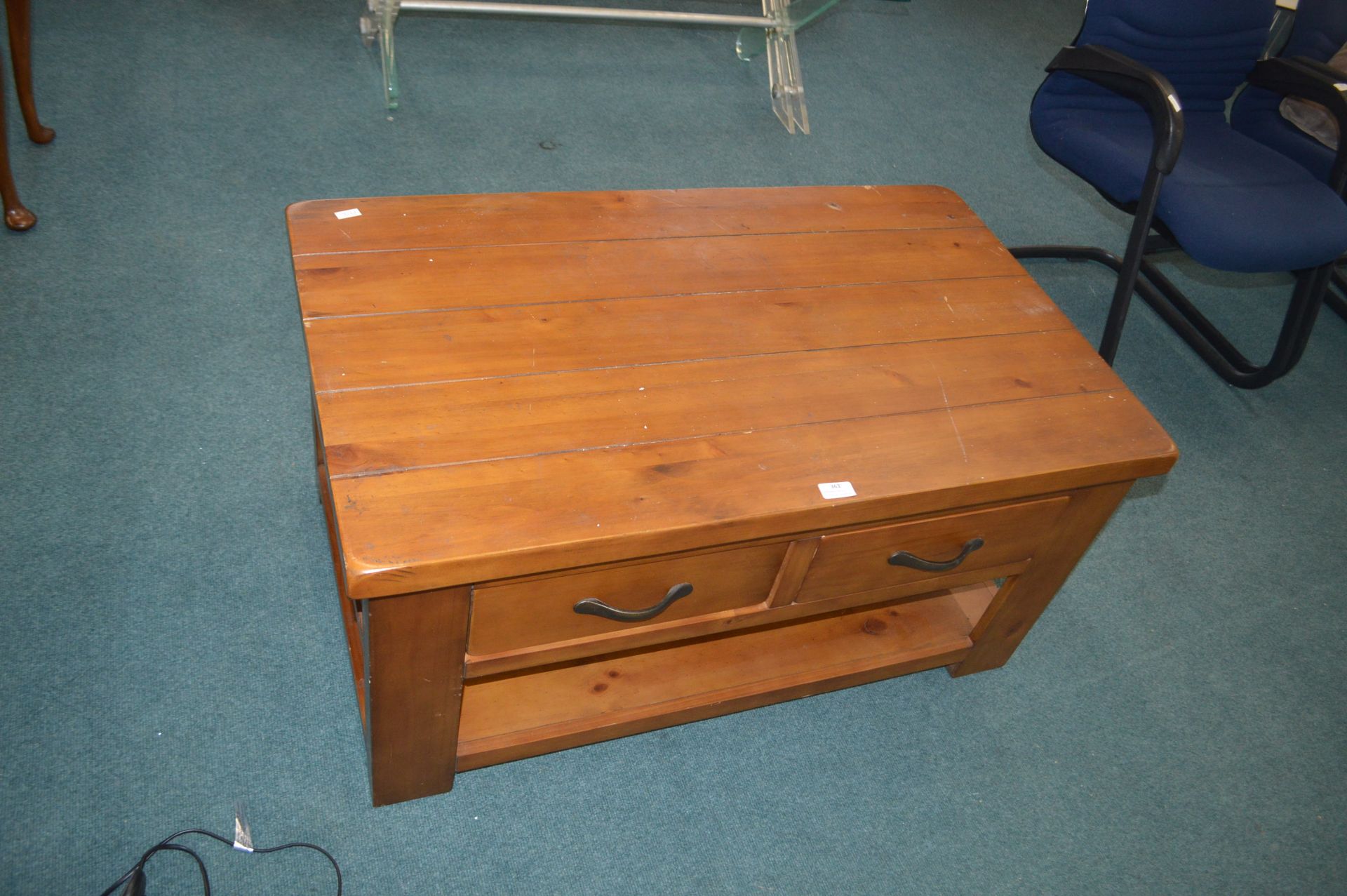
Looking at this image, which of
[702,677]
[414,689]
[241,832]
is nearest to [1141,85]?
[702,677]

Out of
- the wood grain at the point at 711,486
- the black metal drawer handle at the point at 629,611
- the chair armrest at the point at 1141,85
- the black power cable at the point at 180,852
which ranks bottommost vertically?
the black power cable at the point at 180,852

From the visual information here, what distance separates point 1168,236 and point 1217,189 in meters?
0.12

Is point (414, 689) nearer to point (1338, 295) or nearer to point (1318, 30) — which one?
point (1318, 30)

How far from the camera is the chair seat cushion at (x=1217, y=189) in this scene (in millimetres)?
1792

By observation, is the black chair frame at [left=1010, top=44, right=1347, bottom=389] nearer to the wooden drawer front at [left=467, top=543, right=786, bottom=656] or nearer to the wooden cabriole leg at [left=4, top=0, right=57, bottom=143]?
the wooden drawer front at [left=467, top=543, right=786, bottom=656]

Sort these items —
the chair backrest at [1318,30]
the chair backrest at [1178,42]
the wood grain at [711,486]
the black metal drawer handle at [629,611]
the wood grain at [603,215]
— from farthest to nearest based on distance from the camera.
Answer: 1. the chair backrest at [1318,30]
2. the chair backrest at [1178,42]
3. the wood grain at [603,215]
4. the black metal drawer handle at [629,611]
5. the wood grain at [711,486]

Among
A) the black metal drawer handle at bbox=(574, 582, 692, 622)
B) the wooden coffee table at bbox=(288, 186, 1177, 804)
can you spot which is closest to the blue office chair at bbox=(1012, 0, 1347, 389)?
the wooden coffee table at bbox=(288, 186, 1177, 804)

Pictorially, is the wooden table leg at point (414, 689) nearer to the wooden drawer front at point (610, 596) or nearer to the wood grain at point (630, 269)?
the wooden drawer front at point (610, 596)

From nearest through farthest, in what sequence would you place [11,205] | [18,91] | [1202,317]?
[11,205]
[18,91]
[1202,317]

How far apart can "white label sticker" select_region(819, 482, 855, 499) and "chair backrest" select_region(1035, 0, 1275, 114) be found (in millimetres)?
1357

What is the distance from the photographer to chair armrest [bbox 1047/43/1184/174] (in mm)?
1757

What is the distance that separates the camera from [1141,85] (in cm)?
182

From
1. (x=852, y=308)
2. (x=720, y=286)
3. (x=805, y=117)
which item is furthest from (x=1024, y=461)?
(x=805, y=117)

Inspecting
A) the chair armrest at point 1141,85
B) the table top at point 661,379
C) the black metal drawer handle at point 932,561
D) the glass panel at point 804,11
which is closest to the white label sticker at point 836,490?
the table top at point 661,379
